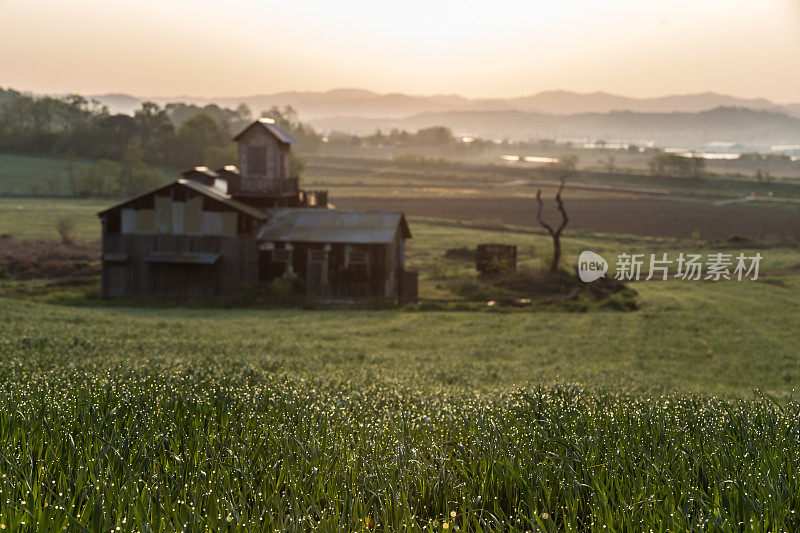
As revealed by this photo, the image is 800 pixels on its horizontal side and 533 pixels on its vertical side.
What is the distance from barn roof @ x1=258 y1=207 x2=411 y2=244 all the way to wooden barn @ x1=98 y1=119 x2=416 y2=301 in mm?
61

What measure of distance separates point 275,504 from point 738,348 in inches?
996

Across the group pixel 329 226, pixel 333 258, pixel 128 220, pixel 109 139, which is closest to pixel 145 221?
pixel 128 220

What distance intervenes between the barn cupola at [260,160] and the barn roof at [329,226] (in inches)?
73.1

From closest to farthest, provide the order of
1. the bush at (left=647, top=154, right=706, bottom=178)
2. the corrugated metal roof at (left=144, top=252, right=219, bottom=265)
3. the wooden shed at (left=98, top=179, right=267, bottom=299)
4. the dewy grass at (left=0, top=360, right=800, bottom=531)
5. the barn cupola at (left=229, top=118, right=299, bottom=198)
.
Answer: the dewy grass at (left=0, top=360, right=800, bottom=531), the corrugated metal roof at (left=144, top=252, right=219, bottom=265), the wooden shed at (left=98, top=179, right=267, bottom=299), the barn cupola at (left=229, top=118, right=299, bottom=198), the bush at (left=647, top=154, right=706, bottom=178)

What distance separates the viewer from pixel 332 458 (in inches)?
209

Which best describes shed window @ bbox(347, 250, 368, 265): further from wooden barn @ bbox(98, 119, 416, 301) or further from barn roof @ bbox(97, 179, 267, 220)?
barn roof @ bbox(97, 179, 267, 220)

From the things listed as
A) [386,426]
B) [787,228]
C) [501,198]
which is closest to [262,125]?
[386,426]

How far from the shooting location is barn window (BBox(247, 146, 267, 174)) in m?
43.0

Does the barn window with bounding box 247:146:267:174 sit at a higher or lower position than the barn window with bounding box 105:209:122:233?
higher

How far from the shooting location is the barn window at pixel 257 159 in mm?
42969

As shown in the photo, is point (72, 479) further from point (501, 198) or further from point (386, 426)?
point (501, 198)

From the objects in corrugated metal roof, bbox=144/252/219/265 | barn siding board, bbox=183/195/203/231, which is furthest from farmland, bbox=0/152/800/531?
barn siding board, bbox=183/195/203/231

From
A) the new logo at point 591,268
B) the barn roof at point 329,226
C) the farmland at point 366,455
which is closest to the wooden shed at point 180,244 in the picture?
the barn roof at point 329,226

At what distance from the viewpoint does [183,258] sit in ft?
128
